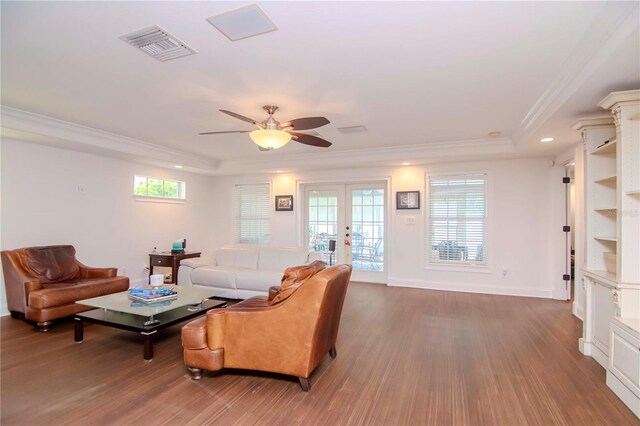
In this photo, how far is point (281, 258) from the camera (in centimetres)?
520

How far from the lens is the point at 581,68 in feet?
8.44

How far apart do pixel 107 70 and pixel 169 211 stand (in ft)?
14.1

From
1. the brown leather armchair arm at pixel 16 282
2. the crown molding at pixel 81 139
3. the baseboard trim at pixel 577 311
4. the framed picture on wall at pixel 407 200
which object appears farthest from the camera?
the framed picture on wall at pixel 407 200

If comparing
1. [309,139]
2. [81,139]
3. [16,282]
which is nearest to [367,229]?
[309,139]

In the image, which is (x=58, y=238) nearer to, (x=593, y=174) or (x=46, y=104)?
(x=46, y=104)

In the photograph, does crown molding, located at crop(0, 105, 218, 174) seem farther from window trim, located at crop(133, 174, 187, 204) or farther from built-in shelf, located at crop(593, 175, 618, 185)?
built-in shelf, located at crop(593, 175, 618, 185)

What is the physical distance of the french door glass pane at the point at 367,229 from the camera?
6.72 metres

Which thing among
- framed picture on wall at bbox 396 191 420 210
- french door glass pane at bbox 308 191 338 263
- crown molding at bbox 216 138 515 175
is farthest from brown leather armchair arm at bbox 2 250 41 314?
framed picture on wall at bbox 396 191 420 210

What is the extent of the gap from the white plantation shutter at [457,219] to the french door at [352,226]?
98 cm

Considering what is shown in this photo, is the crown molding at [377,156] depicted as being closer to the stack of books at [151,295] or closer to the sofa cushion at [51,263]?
the sofa cushion at [51,263]

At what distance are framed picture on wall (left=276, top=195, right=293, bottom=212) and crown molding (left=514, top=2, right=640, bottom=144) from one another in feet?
15.8

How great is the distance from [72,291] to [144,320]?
1395mm

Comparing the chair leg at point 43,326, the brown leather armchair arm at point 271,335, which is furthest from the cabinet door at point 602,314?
the chair leg at point 43,326

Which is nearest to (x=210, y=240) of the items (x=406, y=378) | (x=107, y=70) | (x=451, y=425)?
(x=107, y=70)
